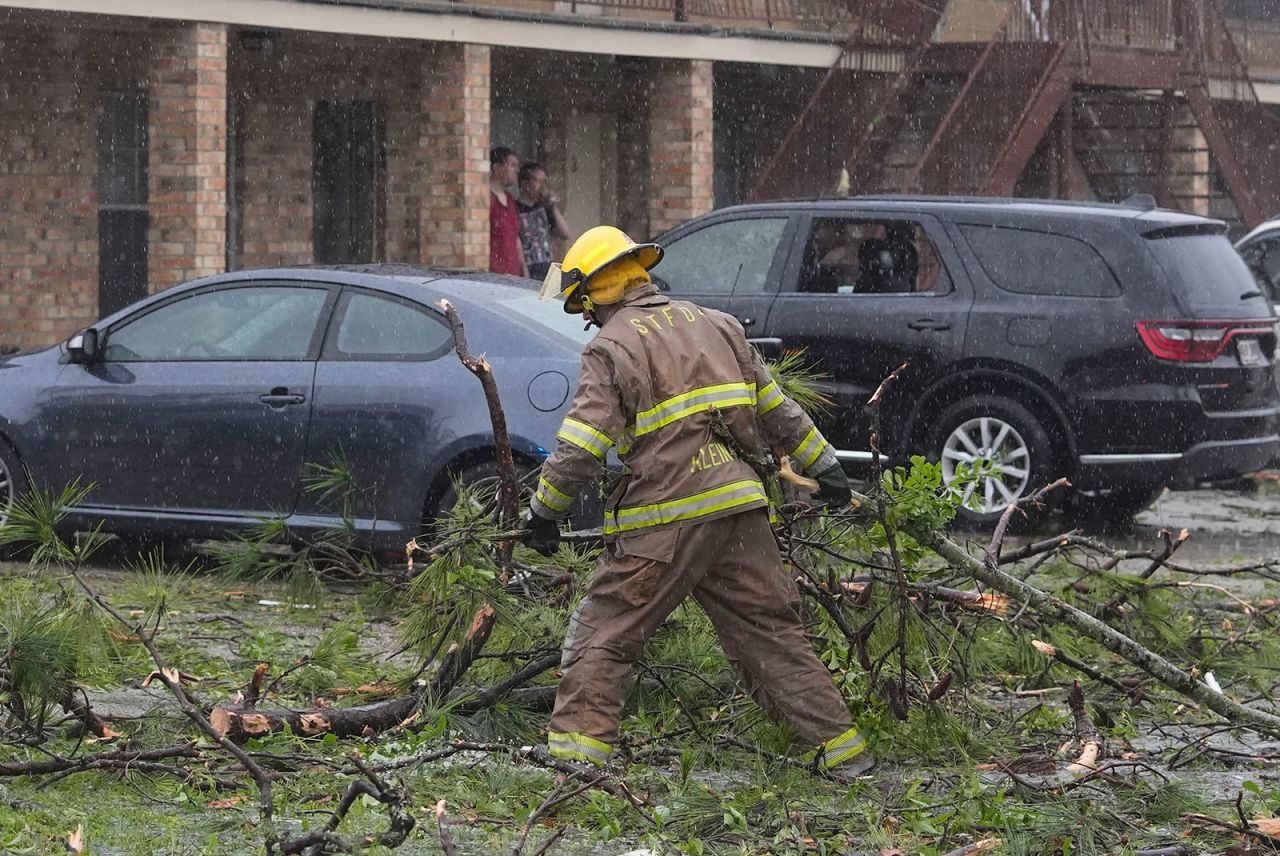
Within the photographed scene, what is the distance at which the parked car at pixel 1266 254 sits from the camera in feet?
46.5

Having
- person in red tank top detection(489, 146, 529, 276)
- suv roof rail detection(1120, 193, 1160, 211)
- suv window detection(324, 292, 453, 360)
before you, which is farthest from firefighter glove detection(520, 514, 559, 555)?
person in red tank top detection(489, 146, 529, 276)

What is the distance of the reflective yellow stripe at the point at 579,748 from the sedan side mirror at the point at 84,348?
4.68 meters

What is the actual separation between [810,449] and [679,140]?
1423cm

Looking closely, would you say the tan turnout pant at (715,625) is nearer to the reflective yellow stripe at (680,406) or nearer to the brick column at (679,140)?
the reflective yellow stripe at (680,406)

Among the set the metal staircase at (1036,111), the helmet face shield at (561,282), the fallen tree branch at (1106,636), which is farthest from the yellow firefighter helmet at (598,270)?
the metal staircase at (1036,111)

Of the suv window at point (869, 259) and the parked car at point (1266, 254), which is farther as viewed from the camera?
the parked car at point (1266, 254)

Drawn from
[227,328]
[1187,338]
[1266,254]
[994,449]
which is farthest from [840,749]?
[1266,254]

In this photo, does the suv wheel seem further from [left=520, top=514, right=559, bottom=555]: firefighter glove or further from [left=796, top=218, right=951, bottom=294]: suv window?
[left=520, top=514, right=559, bottom=555]: firefighter glove

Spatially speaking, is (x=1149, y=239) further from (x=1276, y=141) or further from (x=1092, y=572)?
(x=1276, y=141)

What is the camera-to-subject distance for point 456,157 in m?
18.0

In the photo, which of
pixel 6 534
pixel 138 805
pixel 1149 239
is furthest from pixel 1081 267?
pixel 138 805

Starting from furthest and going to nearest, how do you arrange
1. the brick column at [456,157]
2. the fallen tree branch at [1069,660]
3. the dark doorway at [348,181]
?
the dark doorway at [348,181] → the brick column at [456,157] → the fallen tree branch at [1069,660]

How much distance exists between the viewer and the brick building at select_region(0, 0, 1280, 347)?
16.2m

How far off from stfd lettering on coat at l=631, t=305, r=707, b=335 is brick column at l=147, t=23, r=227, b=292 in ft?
35.3
